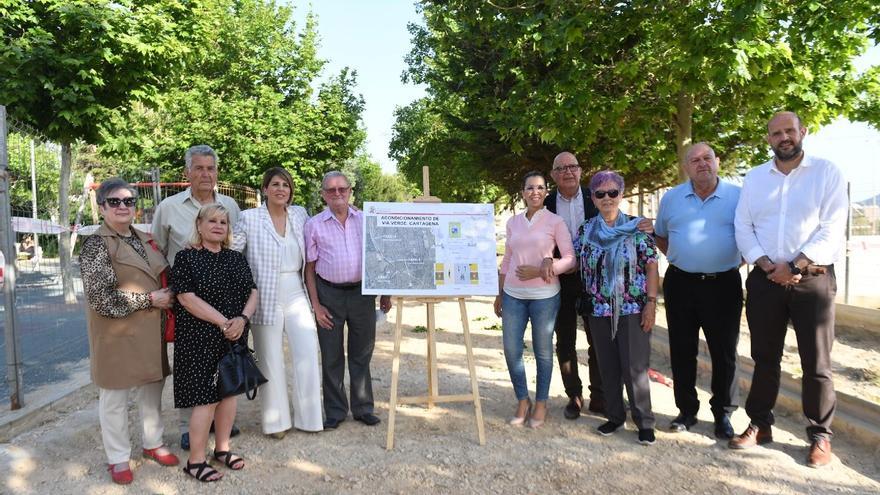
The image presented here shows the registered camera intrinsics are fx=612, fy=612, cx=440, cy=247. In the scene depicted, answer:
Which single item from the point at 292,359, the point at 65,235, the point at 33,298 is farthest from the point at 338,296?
the point at 65,235

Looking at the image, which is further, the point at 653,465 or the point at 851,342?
the point at 851,342

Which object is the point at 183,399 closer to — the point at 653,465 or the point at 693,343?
the point at 653,465

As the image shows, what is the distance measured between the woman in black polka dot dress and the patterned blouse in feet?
0.96

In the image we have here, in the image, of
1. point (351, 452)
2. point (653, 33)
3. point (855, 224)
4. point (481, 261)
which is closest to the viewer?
point (351, 452)

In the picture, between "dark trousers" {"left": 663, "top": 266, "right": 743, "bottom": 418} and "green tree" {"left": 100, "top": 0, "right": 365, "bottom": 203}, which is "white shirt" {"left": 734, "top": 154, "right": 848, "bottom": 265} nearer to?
"dark trousers" {"left": 663, "top": 266, "right": 743, "bottom": 418}

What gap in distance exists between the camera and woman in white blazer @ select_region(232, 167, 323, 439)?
471 centimetres

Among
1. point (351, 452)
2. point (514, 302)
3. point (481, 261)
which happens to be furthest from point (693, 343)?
point (351, 452)

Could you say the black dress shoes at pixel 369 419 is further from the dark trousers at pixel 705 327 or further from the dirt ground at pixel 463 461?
the dark trousers at pixel 705 327

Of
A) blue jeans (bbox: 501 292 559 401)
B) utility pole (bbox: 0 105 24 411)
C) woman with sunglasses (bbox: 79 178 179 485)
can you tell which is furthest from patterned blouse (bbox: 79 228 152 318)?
blue jeans (bbox: 501 292 559 401)

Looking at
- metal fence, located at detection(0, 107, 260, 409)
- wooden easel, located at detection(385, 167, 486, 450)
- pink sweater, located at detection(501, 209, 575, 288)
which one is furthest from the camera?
metal fence, located at detection(0, 107, 260, 409)

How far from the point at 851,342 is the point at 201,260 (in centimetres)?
725

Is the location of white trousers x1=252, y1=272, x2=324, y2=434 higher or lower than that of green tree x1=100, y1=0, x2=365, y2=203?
lower

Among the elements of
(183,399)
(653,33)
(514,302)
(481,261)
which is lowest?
(183,399)

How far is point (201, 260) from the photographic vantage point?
4066 millimetres
